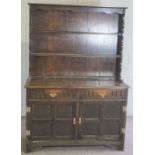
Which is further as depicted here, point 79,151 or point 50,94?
point 79,151

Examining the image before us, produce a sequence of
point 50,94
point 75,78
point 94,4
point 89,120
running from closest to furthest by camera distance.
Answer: point 50,94 → point 89,120 → point 75,78 → point 94,4

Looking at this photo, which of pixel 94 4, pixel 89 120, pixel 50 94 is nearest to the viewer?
pixel 50 94

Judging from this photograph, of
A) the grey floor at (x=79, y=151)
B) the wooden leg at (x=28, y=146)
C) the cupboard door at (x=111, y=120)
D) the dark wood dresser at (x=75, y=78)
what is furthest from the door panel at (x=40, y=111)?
the cupboard door at (x=111, y=120)

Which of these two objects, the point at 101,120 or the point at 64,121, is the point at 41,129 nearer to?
the point at 64,121

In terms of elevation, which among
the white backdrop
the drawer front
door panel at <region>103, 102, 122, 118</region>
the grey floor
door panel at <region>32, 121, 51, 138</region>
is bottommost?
the grey floor

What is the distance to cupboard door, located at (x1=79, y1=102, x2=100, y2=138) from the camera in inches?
111

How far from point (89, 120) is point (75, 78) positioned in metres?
0.63

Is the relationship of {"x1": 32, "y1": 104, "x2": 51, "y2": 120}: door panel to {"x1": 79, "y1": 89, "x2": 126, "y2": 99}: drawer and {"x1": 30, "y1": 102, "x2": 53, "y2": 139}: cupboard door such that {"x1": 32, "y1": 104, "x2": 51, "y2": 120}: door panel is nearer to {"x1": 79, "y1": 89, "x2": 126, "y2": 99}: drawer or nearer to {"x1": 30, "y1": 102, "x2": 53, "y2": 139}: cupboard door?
{"x1": 30, "y1": 102, "x2": 53, "y2": 139}: cupboard door

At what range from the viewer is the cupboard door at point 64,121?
280cm

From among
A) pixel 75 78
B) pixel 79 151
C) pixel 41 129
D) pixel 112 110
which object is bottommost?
pixel 79 151

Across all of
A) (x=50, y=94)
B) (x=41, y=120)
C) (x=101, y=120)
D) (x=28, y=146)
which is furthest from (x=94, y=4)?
(x=28, y=146)

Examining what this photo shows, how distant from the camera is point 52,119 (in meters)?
2.80

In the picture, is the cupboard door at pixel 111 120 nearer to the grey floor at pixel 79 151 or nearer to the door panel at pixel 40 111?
the grey floor at pixel 79 151

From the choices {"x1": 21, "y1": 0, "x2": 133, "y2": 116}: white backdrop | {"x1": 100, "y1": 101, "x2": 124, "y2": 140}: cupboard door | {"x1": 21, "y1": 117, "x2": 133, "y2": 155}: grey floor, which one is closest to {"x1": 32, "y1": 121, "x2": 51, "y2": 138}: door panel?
{"x1": 21, "y1": 117, "x2": 133, "y2": 155}: grey floor
